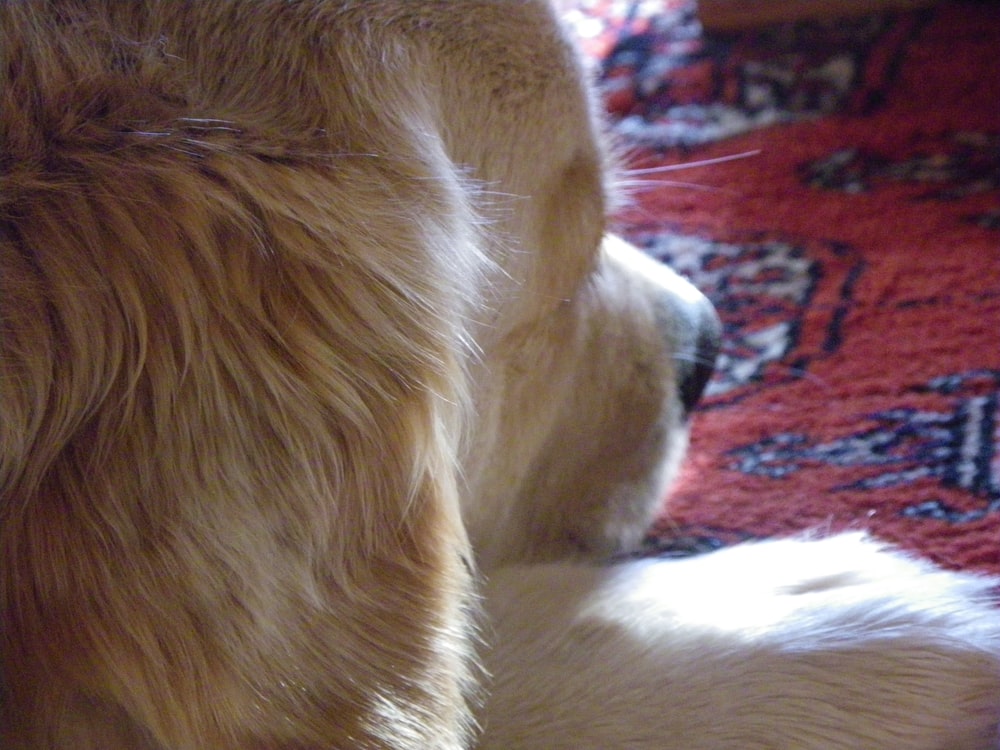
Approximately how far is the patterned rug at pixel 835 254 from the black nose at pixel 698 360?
79 millimetres

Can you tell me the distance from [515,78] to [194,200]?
0.98ft

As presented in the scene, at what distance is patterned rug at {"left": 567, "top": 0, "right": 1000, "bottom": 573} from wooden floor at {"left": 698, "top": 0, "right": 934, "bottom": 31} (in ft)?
0.07

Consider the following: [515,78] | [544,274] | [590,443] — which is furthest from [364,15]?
[590,443]

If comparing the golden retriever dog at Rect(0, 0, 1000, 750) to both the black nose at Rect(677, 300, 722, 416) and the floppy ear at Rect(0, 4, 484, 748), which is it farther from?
the black nose at Rect(677, 300, 722, 416)

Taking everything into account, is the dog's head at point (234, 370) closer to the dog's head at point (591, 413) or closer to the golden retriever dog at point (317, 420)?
the golden retriever dog at point (317, 420)

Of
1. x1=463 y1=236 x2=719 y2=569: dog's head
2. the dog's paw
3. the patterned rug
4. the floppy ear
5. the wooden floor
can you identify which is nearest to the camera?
the floppy ear

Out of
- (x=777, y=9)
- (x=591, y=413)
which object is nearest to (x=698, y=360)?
(x=591, y=413)

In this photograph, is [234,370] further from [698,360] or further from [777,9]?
[777,9]

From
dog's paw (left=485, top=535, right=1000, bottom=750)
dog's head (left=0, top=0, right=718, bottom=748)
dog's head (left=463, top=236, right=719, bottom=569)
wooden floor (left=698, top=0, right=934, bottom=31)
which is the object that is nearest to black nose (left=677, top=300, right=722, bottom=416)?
dog's head (left=463, top=236, right=719, bottom=569)

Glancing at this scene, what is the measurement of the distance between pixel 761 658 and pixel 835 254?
63cm

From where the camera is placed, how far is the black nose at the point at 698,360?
1.08 meters

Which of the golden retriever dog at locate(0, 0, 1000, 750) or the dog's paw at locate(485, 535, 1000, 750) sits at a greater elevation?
the golden retriever dog at locate(0, 0, 1000, 750)

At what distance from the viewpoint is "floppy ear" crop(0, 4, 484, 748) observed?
57 centimetres

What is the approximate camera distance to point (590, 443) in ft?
3.37
